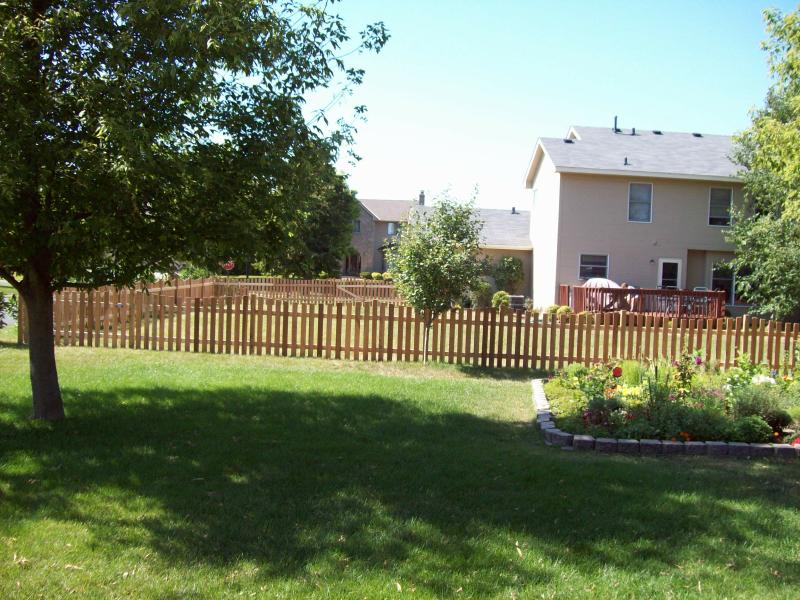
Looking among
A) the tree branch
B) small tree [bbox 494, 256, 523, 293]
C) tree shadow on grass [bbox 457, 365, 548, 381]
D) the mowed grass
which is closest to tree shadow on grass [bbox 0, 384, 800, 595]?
the mowed grass

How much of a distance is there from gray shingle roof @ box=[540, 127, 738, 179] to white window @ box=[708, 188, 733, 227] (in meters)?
0.73

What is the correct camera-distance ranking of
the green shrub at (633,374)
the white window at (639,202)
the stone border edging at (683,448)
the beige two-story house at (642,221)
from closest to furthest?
the stone border edging at (683,448) < the green shrub at (633,374) < the beige two-story house at (642,221) < the white window at (639,202)

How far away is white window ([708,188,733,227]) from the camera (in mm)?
25781

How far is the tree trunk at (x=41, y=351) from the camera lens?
752 centimetres

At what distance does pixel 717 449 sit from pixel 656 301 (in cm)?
1619

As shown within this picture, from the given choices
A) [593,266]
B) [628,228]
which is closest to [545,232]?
[593,266]

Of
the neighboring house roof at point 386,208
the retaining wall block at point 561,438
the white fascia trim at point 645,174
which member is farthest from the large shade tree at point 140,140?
the neighboring house roof at point 386,208

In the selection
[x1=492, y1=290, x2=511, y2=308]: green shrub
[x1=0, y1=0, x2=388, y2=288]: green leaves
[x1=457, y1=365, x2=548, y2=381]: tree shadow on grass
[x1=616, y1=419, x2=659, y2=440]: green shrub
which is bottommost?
[x1=457, y1=365, x2=548, y2=381]: tree shadow on grass

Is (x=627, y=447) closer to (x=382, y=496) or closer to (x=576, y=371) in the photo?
(x=576, y=371)

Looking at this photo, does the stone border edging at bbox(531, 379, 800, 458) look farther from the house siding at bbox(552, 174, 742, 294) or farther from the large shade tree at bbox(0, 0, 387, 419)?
the house siding at bbox(552, 174, 742, 294)

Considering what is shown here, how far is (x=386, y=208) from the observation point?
6028 cm

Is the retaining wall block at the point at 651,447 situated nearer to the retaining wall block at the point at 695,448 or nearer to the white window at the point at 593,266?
the retaining wall block at the point at 695,448

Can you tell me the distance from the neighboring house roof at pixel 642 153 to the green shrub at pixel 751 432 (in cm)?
1848

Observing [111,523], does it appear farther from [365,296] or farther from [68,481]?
[365,296]
